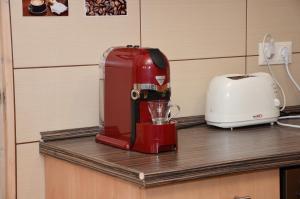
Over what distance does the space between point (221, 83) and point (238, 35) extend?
12.0 inches

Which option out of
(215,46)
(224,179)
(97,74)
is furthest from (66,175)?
(215,46)

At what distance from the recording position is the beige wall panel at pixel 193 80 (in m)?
2.36

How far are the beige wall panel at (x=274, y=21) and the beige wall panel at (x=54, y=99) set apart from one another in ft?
2.34

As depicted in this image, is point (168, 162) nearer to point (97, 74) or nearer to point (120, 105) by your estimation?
point (120, 105)

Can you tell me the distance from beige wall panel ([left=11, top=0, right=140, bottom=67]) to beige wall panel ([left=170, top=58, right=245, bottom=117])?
0.22m

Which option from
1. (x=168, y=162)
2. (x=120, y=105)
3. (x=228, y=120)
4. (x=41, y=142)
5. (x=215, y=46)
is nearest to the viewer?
(x=168, y=162)

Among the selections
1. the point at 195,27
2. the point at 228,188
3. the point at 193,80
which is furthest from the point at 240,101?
the point at 228,188

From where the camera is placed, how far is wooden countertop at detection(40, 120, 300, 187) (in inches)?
64.6

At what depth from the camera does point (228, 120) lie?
2258mm

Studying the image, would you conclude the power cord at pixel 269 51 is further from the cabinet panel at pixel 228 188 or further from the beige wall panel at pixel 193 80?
the cabinet panel at pixel 228 188

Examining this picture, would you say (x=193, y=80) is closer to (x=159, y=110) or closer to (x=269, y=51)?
(x=269, y=51)

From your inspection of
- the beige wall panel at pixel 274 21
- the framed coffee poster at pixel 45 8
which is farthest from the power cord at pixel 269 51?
the framed coffee poster at pixel 45 8

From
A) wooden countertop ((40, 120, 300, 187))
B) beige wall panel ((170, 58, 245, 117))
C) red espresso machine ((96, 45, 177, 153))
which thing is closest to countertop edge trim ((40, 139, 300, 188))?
wooden countertop ((40, 120, 300, 187))

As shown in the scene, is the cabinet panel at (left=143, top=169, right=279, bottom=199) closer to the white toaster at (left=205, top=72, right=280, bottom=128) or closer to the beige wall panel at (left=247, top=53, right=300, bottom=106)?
the white toaster at (left=205, top=72, right=280, bottom=128)
